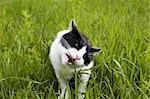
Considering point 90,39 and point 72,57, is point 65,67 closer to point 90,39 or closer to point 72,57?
point 72,57

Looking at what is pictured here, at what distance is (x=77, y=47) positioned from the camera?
2094mm

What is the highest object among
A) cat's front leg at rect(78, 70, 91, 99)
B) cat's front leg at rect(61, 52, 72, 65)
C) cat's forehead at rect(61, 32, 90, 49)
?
cat's forehead at rect(61, 32, 90, 49)

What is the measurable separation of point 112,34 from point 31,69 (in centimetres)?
63

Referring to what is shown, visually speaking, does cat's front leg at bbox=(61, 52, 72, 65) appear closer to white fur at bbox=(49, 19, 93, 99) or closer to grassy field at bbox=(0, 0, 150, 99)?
white fur at bbox=(49, 19, 93, 99)

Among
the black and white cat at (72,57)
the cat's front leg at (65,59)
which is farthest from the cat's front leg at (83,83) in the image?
the cat's front leg at (65,59)

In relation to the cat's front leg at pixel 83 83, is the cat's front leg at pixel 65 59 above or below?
above

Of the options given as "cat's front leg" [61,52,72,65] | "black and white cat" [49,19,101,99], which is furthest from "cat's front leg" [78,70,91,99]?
"cat's front leg" [61,52,72,65]

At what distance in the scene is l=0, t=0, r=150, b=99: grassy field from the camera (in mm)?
2268

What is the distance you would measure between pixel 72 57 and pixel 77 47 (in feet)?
0.23

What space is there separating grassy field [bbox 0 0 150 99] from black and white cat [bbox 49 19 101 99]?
63 mm

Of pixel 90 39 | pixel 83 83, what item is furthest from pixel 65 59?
pixel 90 39

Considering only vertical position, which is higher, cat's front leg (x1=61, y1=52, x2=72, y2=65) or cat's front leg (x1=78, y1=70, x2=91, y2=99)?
cat's front leg (x1=61, y1=52, x2=72, y2=65)

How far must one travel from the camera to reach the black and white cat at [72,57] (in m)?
2.07

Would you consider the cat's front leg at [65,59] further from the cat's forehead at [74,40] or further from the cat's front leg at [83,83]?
the cat's front leg at [83,83]
